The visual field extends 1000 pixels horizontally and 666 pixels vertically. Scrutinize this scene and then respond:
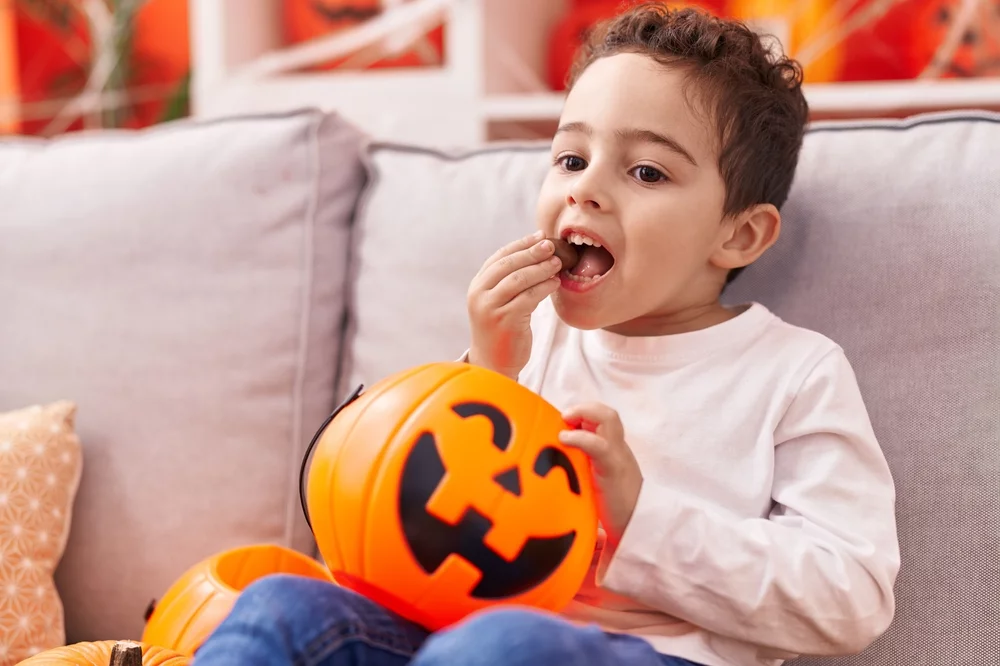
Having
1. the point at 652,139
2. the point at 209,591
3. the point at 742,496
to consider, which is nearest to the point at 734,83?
the point at 652,139

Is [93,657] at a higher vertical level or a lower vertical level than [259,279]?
lower

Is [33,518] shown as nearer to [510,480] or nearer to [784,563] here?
[510,480]

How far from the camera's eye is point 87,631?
140 centimetres

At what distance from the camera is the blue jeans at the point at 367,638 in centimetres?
69

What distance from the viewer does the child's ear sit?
3.68 ft

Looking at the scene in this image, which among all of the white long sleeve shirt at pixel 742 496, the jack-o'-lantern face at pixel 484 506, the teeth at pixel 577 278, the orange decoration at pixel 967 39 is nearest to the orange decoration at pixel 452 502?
the jack-o'-lantern face at pixel 484 506

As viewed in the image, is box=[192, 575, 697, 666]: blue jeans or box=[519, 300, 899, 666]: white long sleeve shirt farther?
box=[519, 300, 899, 666]: white long sleeve shirt

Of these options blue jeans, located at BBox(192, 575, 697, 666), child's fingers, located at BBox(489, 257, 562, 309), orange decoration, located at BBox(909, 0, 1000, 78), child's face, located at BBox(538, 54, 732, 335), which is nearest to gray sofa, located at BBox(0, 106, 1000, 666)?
child's face, located at BBox(538, 54, 732, 335)

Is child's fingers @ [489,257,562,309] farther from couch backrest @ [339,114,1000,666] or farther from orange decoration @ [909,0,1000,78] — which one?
orange decoration @ [909,0,1000,78]

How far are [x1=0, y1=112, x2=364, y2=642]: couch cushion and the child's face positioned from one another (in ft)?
1.80

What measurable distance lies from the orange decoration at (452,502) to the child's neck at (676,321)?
343 millimetres

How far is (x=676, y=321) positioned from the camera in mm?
1147

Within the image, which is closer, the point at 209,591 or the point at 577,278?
the point at 577,278

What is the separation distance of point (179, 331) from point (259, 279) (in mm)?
144
